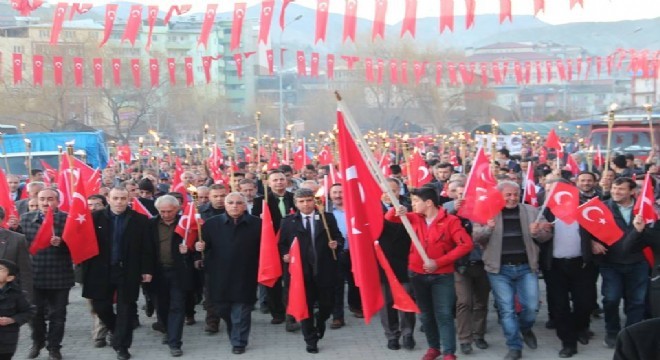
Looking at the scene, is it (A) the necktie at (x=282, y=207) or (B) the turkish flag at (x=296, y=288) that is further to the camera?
(A) the necktie at (x=282, y=207)

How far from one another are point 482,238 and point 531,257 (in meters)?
0.44

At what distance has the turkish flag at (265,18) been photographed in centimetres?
2097

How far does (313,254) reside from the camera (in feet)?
30.5

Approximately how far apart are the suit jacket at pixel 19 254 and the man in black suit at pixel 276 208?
3046 millimetres

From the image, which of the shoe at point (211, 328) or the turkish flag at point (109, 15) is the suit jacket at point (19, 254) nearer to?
the shoe at point (211, 328)

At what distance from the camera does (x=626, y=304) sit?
9008 millimetres

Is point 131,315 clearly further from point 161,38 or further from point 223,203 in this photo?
point 161,38

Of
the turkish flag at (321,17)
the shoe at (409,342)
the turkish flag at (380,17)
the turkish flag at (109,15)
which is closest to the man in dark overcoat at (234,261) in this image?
the shoe at (409,342)

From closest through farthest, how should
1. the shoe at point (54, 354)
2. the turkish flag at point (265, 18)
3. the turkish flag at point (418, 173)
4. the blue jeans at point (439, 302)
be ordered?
the blue jeans at point (439, 302) → the shoe at point (54, 354) → the turkish flag at point (418, 173) → the turkish flag at point (265, 18)

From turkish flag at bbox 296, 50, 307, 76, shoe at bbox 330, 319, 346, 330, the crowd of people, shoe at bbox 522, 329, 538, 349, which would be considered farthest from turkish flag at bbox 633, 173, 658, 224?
turkish flag at bbox 296, 50, 307, 76

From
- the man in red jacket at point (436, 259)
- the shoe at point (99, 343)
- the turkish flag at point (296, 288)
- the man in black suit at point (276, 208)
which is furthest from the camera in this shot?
the man in black suit at point (276, 208)

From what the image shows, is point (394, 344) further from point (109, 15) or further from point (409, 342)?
point (109, 15)

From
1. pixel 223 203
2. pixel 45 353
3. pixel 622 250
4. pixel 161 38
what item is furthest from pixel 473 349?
pixel 161 38

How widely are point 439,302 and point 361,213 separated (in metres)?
1.23
